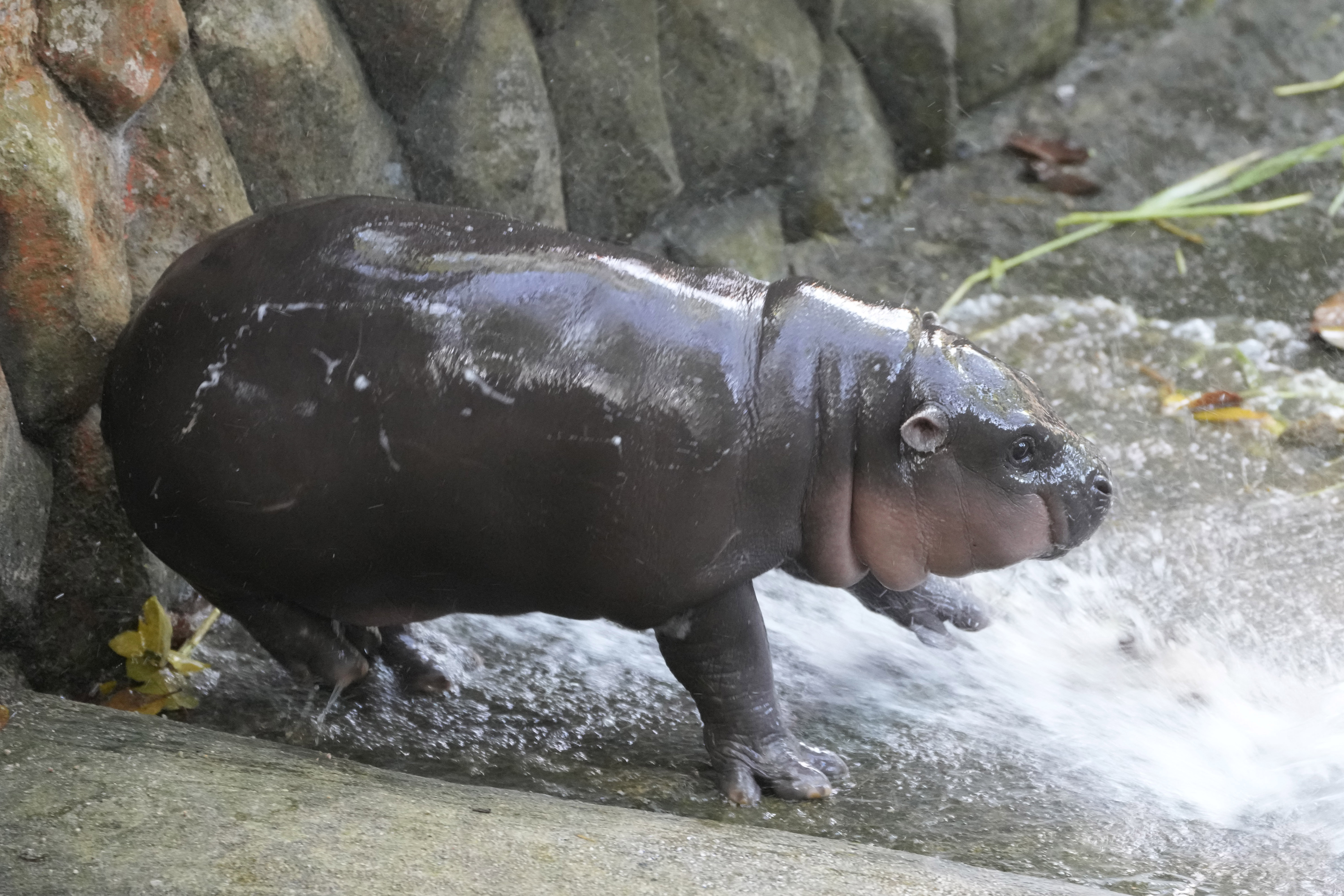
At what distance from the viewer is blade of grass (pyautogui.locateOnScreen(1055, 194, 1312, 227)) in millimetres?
5332

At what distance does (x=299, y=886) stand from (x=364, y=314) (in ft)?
3.46

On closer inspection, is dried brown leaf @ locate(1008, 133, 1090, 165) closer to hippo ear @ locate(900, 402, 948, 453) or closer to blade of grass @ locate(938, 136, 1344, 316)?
blade of grass @ locate(938, 136, 1344, 316)

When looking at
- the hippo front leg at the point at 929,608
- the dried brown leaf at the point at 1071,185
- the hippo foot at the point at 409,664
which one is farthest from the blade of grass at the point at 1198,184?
the hippo foot at the point at 409,664

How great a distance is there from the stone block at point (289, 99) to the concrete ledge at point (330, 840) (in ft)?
4.69

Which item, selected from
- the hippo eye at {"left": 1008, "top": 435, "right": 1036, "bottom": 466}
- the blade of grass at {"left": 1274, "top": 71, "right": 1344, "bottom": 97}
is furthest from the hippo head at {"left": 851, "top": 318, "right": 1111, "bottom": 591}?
the blade of grass at {"left": 1274, "top": 71, "right": 1344, "bottom": 97}

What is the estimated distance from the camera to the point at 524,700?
3.21 meters

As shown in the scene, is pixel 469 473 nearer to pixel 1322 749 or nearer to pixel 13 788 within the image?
pixel 13 788

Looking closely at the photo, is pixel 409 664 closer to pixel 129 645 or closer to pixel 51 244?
pixel 129 645

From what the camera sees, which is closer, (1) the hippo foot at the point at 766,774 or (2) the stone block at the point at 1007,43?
(1) the hippo foot at the point at 766,774

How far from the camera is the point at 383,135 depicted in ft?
12.4

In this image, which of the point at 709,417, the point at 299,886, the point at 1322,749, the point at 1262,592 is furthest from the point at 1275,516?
the point at 299,886

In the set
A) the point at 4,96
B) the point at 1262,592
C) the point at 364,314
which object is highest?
the point at 4,96

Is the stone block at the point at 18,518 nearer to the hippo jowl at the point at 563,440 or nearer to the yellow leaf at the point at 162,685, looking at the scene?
the hippo jowl at the point at 563,440

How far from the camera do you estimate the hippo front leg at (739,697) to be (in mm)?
2818
